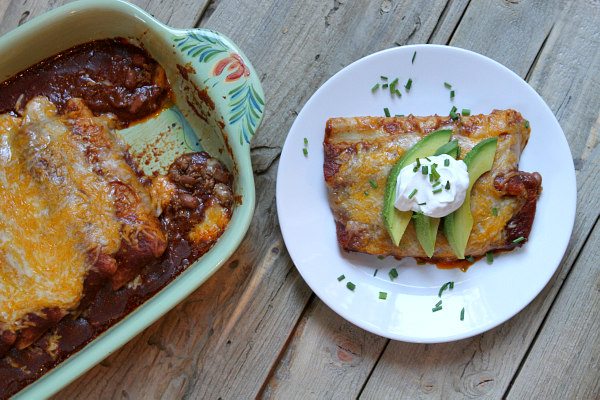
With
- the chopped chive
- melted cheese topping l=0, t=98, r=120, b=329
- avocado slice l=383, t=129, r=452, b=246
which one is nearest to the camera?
melted cheese topping l=0, t=98, r=120, b=329

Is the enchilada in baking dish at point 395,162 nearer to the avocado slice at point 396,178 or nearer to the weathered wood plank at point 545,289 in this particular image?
the avocado slice at point 396,178

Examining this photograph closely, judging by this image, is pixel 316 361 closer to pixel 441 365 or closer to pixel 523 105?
pixel 441 365

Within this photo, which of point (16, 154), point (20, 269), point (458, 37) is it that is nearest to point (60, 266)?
point (20, 269)

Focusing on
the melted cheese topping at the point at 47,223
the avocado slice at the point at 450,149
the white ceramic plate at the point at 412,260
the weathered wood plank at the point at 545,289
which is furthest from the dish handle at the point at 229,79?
the weathered wood plank at the point at 545,289

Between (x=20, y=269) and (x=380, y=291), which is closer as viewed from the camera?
(x=20, y=269)

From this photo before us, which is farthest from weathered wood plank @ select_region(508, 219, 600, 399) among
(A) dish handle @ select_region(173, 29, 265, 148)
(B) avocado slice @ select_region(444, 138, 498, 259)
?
(A) dish handle @ select_region(173, 29, 265, 148)

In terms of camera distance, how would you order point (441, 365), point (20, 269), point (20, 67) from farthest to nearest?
point (441, 365), point (20, 67), point (20, 269)

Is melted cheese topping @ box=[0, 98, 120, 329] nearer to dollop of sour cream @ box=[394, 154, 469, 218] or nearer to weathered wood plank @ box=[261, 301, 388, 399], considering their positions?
weathered wood plank @ box=[261, 301, 388, 399]
